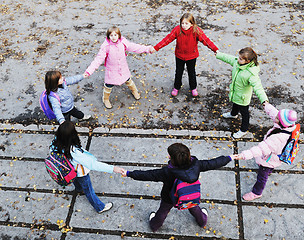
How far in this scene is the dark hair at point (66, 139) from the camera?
10.7 feet

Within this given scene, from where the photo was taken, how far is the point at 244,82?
452 cm

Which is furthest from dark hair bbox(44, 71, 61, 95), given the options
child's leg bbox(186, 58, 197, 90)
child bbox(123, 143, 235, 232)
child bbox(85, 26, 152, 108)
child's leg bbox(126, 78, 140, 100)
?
child's leg bbox(186, 58, 197, 90)

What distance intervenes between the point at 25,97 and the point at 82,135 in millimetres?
1907

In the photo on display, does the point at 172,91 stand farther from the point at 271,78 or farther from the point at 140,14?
the point at 140,14

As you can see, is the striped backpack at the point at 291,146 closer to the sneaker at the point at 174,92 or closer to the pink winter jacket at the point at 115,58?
the sneaker at the point at 174,92

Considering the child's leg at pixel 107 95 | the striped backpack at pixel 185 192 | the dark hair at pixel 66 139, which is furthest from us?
the child's leg at pixel 107 95

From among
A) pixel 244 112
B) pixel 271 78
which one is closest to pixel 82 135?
pixel 244 112

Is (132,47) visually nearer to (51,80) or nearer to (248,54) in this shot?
(51,80)

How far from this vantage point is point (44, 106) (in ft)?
14.6

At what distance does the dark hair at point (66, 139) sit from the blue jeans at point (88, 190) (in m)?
0.61

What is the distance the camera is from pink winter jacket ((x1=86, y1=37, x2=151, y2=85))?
507 cm

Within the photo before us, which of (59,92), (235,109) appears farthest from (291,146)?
(59,92)

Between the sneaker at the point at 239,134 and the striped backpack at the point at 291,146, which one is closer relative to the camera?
the striped backpack at the point at 291,146

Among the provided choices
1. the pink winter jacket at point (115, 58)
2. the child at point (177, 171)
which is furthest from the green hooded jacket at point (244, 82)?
the pink winter jacket at point (115, 58)
